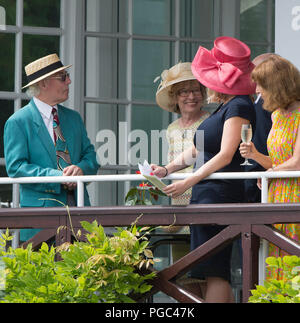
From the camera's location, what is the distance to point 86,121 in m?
6.33

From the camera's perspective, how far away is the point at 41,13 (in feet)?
20.4

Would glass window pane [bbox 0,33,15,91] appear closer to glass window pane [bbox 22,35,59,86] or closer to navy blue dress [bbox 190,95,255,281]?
glass window pane [bbox 22,35,59,86]

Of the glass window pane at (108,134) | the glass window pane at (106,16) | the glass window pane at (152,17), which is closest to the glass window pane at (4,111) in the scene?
the glass window pane at (108,134)

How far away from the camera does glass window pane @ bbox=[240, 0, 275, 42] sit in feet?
22.2

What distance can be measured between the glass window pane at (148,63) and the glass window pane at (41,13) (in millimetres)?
621

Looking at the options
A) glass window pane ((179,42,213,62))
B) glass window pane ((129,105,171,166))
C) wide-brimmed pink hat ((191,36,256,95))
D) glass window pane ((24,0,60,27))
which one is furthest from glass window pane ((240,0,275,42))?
wide-brimmed pink hat ((191,36,256,95))

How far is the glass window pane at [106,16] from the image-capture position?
20.9 feet

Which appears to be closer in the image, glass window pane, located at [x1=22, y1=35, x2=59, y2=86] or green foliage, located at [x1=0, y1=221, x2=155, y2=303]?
green foliage, located at [x1=0, y1=221, x2=155, y2=303]

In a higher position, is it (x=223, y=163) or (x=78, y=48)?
(x=78, y=48)

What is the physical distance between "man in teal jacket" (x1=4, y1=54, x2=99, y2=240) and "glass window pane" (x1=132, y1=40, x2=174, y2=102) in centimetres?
159

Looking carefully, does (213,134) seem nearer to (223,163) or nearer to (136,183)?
(223,163)

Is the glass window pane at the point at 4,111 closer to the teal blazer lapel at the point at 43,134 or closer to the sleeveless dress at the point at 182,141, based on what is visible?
the teal blazer lapel at the point at 43,134

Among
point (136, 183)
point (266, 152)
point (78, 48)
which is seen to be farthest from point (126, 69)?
point (266, 152)
